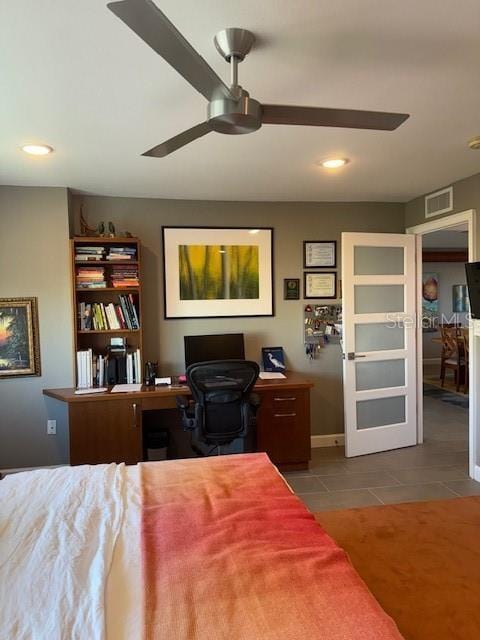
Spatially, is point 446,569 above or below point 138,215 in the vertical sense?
below

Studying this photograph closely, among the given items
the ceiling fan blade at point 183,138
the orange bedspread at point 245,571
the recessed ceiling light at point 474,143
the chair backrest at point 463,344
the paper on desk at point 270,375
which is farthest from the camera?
the chair backrest at point 463,344

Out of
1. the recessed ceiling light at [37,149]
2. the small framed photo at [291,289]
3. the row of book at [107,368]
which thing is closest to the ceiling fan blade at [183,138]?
the recessed ceiling light at [37,149]

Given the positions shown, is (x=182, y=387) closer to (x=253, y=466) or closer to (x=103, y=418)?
(x=103, y=418)

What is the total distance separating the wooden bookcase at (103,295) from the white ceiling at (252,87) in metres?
0.52

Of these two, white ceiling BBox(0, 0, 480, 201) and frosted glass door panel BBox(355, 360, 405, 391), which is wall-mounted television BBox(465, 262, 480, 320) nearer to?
white ceiling BBox(0, 0, 480, 201)

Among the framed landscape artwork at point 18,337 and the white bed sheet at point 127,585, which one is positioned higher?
the framed landscape artwork at point 18,337

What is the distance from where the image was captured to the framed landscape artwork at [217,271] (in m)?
3.97

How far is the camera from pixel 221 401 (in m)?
3.14

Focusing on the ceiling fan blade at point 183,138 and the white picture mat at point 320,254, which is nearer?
the ceiling fan blade at point 183,138

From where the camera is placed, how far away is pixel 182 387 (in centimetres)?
351

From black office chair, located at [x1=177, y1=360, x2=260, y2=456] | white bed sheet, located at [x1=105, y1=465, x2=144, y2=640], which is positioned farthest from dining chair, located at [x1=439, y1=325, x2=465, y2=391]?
white bed sheet, located at [x1=105, y1=465, x2=144, y2=640]

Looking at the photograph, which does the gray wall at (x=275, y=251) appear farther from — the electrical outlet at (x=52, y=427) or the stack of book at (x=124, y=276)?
the electrical outlet at (x=52, y=427)

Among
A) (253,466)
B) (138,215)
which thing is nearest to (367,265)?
(138,215)

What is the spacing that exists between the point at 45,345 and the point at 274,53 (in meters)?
2.90
